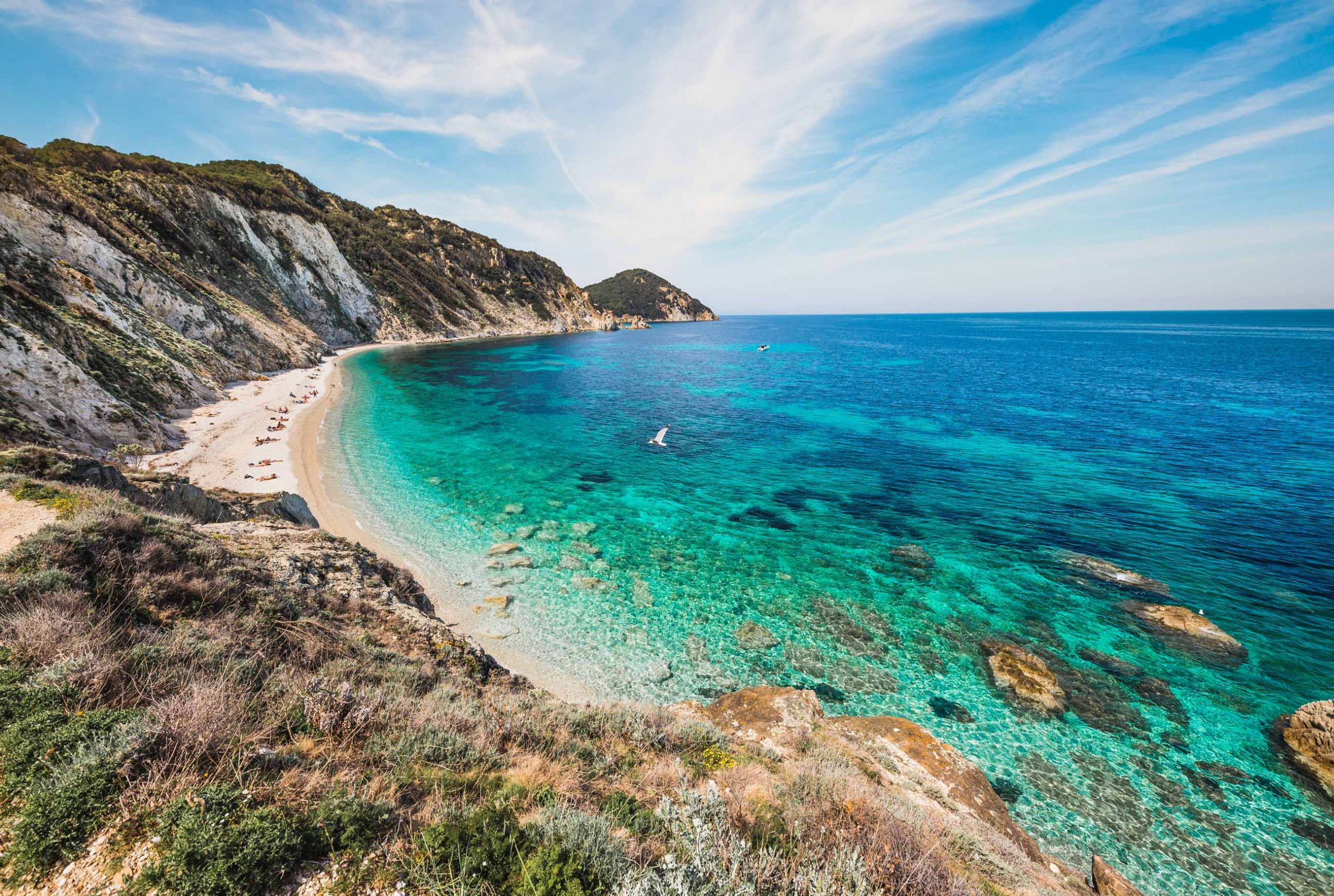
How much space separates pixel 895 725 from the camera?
1002 cm

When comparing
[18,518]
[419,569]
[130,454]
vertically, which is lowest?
[419,569]

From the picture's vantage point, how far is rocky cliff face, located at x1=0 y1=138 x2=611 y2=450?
20.2 meters

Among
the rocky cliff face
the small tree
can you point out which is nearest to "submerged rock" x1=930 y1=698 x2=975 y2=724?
the rocky cliff face

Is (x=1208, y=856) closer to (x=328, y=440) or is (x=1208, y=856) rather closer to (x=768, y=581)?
(x=768, y=581)

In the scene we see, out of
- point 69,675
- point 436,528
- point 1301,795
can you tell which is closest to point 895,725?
point 1301,795

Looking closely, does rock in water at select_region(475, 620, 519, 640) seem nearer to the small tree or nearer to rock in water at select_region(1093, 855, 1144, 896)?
rock in water at select_region(1093, 855, 1144, 896)

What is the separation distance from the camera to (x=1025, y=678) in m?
12.1

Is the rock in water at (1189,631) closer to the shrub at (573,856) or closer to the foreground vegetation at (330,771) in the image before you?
the foreground vegetation at (330,771)

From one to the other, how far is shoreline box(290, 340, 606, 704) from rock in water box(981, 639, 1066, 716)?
10.5m

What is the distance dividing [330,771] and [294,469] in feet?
76.4

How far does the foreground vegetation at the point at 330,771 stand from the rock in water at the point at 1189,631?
11375 millimetres

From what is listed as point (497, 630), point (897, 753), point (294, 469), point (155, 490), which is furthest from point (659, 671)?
point (294, 469)

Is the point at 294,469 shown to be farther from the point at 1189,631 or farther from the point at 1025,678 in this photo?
the point at 1189,631

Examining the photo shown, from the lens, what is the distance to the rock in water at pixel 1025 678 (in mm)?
11539
